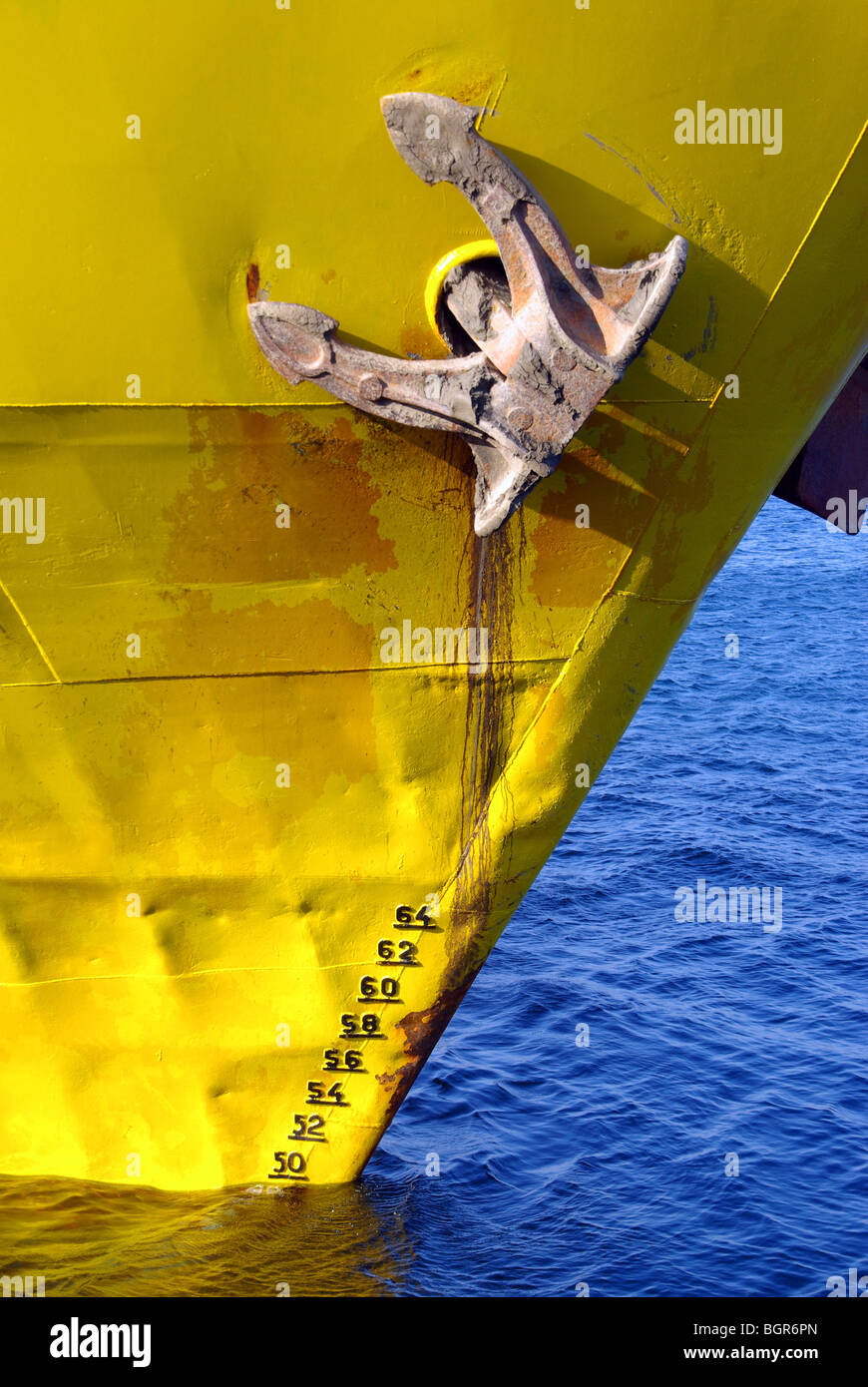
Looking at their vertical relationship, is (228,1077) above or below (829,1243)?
above

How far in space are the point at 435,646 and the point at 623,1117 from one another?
5.42m

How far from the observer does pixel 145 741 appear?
492cm

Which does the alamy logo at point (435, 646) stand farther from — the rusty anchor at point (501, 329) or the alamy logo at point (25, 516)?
the alamy logo at point (25, 516)

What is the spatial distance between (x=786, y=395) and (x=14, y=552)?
263cm

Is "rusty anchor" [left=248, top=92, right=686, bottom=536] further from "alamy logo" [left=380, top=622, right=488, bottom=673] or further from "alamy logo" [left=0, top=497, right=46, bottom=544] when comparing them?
"alamy logo" [left=0, top=497, right=46, bottom=544]

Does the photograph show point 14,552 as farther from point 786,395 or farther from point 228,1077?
point 786,395

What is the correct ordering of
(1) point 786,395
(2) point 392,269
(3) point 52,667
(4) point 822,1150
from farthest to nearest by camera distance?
(4) point 822,1150 → (3) point 52,667 → (1) point 786,395 → (2) point 392,269

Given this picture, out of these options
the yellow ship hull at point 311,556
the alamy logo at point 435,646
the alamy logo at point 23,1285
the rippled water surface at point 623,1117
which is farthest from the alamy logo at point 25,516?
the alamy logo at point 23,1285

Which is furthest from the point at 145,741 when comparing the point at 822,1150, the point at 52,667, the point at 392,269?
the point at 822,1150

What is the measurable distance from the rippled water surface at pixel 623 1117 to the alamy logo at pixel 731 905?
0.12 metres

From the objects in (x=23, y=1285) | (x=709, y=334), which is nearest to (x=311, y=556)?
(x=709, y=334)

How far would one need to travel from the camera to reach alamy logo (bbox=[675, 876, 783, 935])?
1259 centimetres

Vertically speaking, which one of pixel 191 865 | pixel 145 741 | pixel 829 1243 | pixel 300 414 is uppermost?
pixel 300 414

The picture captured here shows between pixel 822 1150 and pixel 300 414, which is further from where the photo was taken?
pixel 822 1150
